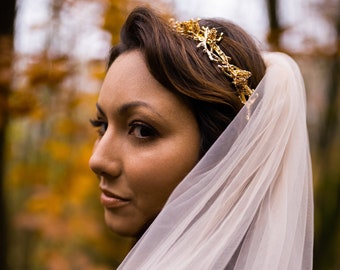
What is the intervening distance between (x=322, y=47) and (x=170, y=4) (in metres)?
1.46

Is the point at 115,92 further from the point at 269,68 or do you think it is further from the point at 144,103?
the point at 269,68

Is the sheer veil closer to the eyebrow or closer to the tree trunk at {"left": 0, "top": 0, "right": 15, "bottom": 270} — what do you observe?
the eyebrow

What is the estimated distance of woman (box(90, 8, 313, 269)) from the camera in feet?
4.79

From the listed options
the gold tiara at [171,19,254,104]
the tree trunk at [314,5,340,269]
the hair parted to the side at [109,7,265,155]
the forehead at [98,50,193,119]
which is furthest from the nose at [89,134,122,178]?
the tree trunk at [314,5,340,269]

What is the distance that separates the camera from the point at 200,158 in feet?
5.16

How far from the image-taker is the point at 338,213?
568 cm

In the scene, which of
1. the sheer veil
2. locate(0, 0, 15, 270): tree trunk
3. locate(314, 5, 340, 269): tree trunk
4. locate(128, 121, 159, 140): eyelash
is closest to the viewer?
the sheer veil

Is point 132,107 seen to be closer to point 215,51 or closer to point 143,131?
point 143,131

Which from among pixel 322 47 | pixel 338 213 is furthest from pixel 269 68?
pixel 338 213

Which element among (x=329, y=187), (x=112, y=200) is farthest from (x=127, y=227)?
(x=329, y=187)

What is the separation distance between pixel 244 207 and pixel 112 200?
401 millimetres

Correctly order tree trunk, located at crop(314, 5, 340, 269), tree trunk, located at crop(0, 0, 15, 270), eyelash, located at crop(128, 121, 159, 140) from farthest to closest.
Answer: tree trunk, located at crop(314, 5, 340, 269), tree trunk, located at crop(0, 0, 15, 270), eyelash, located at crop(128, 121, 159, 140)

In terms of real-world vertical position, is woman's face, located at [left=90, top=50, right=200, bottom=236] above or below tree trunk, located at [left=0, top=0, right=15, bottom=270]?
above

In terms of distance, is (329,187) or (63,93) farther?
(329,187)
